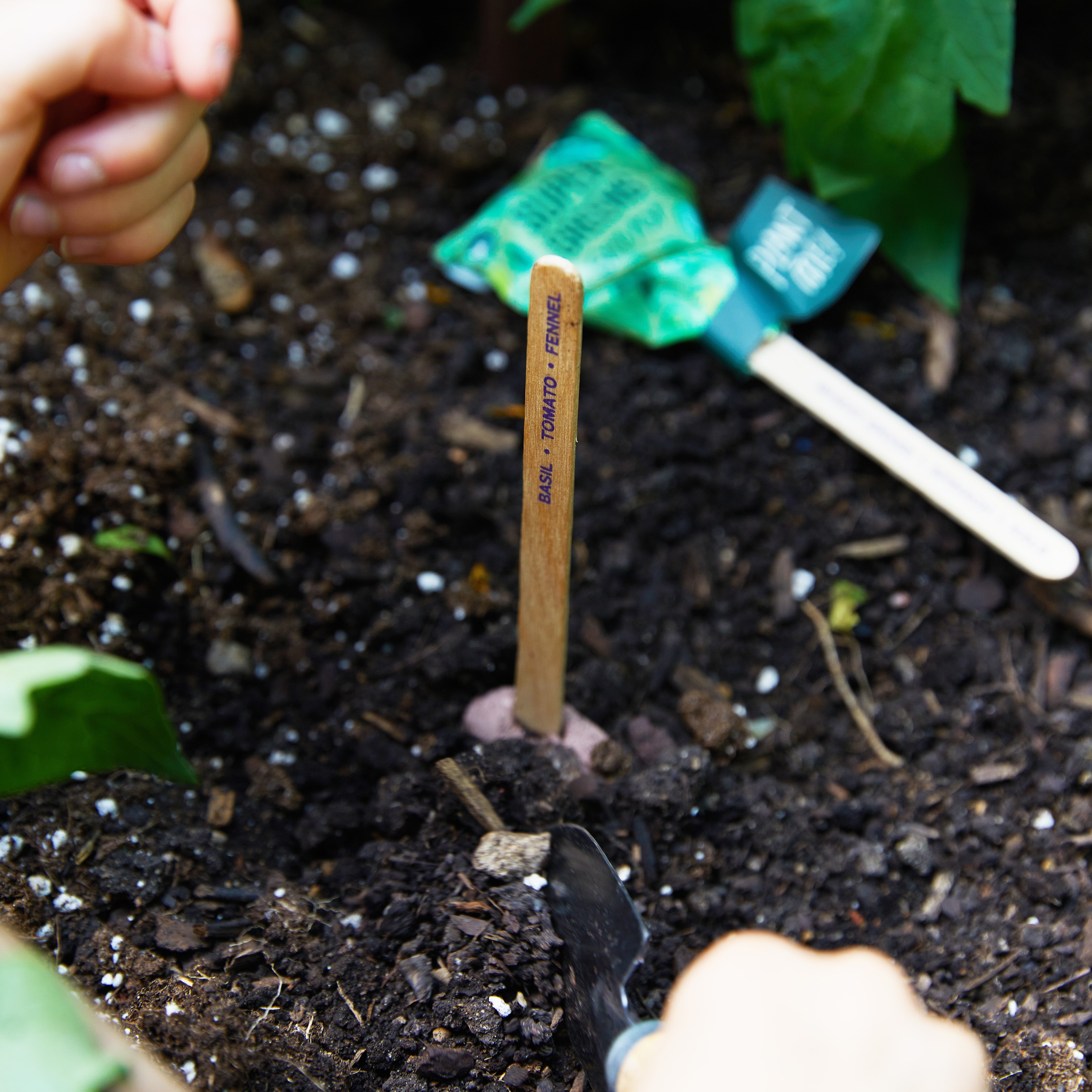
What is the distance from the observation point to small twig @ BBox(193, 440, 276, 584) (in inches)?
50.0

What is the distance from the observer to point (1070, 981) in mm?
1015

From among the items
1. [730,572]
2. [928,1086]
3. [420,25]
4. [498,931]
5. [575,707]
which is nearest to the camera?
[928,1086]

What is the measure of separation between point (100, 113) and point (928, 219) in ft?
3.90

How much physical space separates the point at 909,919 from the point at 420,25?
1752 millimetres

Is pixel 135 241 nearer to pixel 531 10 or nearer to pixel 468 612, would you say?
pixel 468 612

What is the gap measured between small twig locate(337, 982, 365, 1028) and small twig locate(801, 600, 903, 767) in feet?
2.34

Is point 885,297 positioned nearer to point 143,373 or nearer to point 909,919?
point 909,919

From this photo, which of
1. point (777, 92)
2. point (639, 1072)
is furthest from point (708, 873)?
point (777, 92)

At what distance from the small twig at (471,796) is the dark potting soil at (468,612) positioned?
0.4 inches

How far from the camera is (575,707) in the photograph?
1.21 metres

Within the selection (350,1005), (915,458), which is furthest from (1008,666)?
(350,1005)

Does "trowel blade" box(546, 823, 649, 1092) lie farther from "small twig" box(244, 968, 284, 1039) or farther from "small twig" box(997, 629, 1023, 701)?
"small twig" box(997, 629, 1023, 701)

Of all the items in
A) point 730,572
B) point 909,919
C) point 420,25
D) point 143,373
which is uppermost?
point 420,25

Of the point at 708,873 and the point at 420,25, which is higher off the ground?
the point at 420,25
